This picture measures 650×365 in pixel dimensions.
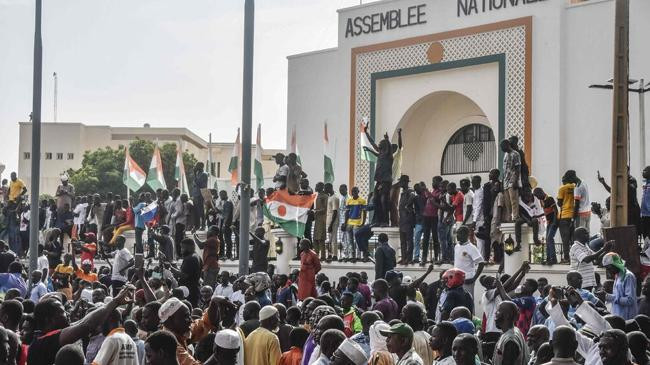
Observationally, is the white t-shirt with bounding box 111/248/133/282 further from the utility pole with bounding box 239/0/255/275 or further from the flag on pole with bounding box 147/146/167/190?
the flag on pole with bounding box 147/146/167/190

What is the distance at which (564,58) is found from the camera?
27.4 metres

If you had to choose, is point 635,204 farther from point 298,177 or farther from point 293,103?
point 293,103

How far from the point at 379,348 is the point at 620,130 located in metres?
7.04

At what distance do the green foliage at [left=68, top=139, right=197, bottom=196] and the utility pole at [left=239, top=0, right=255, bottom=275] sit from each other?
47782mm

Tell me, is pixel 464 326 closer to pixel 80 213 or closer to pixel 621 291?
pixel 621 291

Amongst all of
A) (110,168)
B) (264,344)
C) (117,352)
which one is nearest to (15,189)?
(264,344)

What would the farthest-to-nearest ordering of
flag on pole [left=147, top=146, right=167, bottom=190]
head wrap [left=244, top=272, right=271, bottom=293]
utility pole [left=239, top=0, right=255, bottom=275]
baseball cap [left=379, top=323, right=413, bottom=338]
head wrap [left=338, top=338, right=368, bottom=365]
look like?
flag on pole [left=147, top=146, right=167, bottom=190] → utility pole [left=239, top=0, right=255, bottom=275] → head wrap [left=244, top=272, right=271, bottom=293] → baseball cap [left=379, top=323, right=413, bottom=338] → head wrap [left=338, top=338, right=368, bottom=365]

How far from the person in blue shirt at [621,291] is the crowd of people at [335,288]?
2cm

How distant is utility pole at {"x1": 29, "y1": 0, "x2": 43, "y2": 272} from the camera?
17219mm

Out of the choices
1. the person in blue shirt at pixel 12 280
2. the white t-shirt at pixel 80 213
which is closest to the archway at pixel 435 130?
the white t-shirt at pixel 80 213

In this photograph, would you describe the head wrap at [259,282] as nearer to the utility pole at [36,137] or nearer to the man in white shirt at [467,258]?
the man in white shirt at [467,258]

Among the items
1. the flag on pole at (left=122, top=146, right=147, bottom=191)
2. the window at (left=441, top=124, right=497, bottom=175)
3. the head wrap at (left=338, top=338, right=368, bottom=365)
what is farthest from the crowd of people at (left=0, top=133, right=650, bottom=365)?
the window at (left=441, top=124, right=497, bottom=175)

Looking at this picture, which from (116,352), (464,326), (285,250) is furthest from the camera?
(285,250)

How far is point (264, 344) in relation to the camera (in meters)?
9.09
